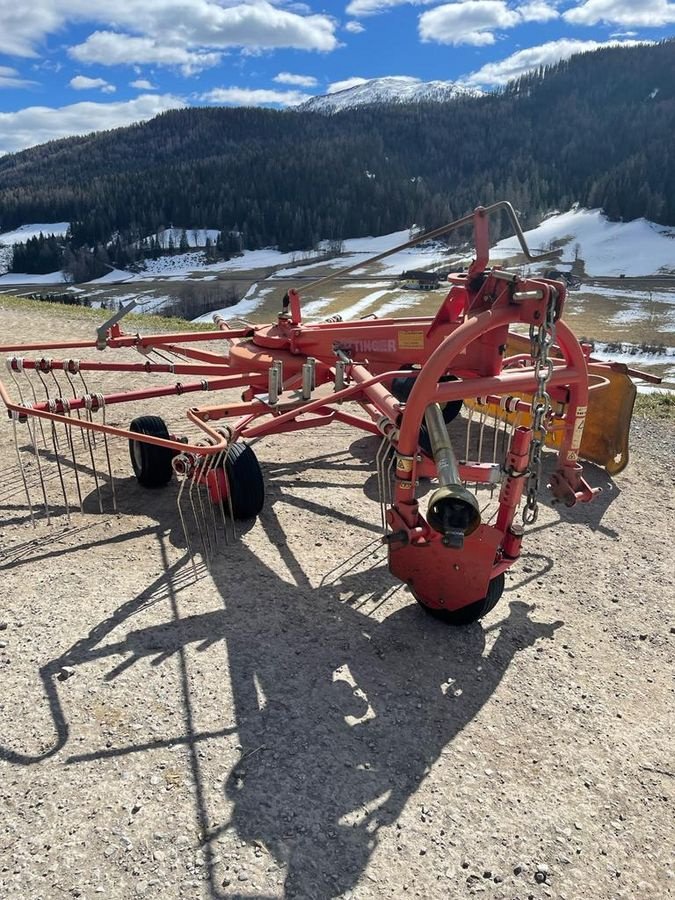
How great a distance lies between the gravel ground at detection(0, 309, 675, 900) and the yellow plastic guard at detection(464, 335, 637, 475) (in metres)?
1.84

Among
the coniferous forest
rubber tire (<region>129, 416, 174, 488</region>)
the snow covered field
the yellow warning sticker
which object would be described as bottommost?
the snow covered field

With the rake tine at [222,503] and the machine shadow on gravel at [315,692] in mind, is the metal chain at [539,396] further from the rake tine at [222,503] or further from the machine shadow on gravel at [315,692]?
the rake tine at [222,503]

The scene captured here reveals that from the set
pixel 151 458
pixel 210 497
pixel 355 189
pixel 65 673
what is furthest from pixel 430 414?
pixel 355 189

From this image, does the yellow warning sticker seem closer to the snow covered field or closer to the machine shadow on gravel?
the machine shadow on gravel

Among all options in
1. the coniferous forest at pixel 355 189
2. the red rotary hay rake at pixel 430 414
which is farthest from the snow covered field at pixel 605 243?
the red rotary hay rake at pixel 430 414

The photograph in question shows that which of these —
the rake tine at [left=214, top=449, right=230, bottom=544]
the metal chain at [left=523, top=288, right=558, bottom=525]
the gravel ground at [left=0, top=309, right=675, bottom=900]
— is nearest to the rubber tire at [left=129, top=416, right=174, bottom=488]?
the gravel ground at [left=0, top=309, right=675, bottom=900]

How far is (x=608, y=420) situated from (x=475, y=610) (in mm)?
4659

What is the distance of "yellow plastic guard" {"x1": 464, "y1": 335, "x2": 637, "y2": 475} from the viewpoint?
349 inches

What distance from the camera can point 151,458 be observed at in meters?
8.02

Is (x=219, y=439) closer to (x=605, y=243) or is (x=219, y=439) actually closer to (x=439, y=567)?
(x=439, y=567)

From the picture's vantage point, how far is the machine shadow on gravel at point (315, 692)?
3898 mm

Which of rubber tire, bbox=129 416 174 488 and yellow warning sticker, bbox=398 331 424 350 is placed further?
rubber tire, bbox=129 416 174 488

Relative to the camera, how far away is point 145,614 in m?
5.71

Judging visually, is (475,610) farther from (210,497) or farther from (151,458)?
(151,458)
